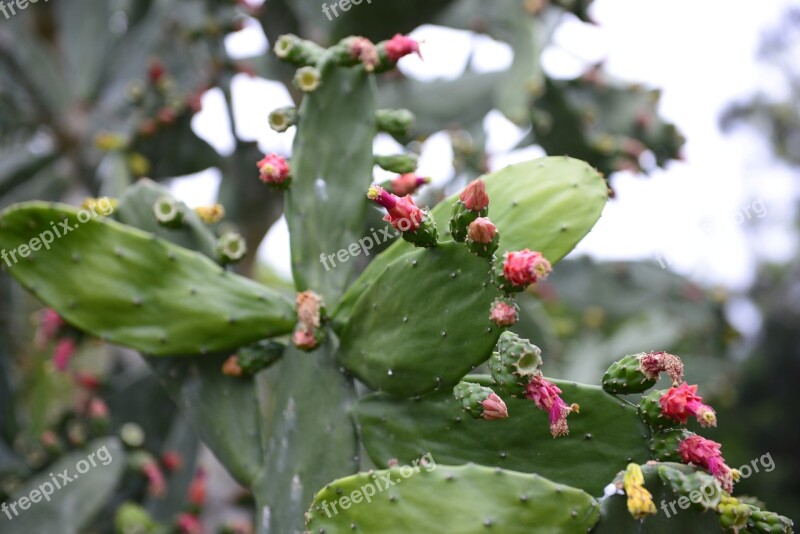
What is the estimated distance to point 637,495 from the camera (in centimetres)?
104

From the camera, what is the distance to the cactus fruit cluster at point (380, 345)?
3.68 ft

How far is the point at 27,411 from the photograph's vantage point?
378 centimetres

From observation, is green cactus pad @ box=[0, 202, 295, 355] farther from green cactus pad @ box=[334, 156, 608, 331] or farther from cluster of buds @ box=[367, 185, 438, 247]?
cluster of buds @ box=[367, 185, 438, 247]

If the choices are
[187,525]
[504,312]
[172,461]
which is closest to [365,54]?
[504,312]

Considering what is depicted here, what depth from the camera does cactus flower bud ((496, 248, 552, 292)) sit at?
1.11 metres

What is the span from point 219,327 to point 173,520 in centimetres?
120

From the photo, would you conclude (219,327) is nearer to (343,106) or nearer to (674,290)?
(343,106)

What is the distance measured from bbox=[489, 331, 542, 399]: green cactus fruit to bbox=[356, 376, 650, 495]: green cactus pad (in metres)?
0.13

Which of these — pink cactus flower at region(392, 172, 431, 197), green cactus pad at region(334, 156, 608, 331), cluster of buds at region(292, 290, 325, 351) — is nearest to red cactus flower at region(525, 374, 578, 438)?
green cactus pad at region(334, 156, 608, 331)

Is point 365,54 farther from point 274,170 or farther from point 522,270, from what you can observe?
point 522,270

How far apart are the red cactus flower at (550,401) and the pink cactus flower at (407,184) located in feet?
1.84

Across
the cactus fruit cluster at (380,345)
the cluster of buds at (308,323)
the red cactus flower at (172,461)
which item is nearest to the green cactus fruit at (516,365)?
the cactus fruit cluster at (380,345)

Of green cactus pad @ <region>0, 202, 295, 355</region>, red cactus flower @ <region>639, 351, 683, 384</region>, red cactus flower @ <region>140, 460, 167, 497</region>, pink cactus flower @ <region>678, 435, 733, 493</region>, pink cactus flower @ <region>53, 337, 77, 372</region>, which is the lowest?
red cactus flower @ <region>140, 460, 167, 497</region>

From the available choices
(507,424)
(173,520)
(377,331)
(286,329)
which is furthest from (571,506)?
(173,520)
